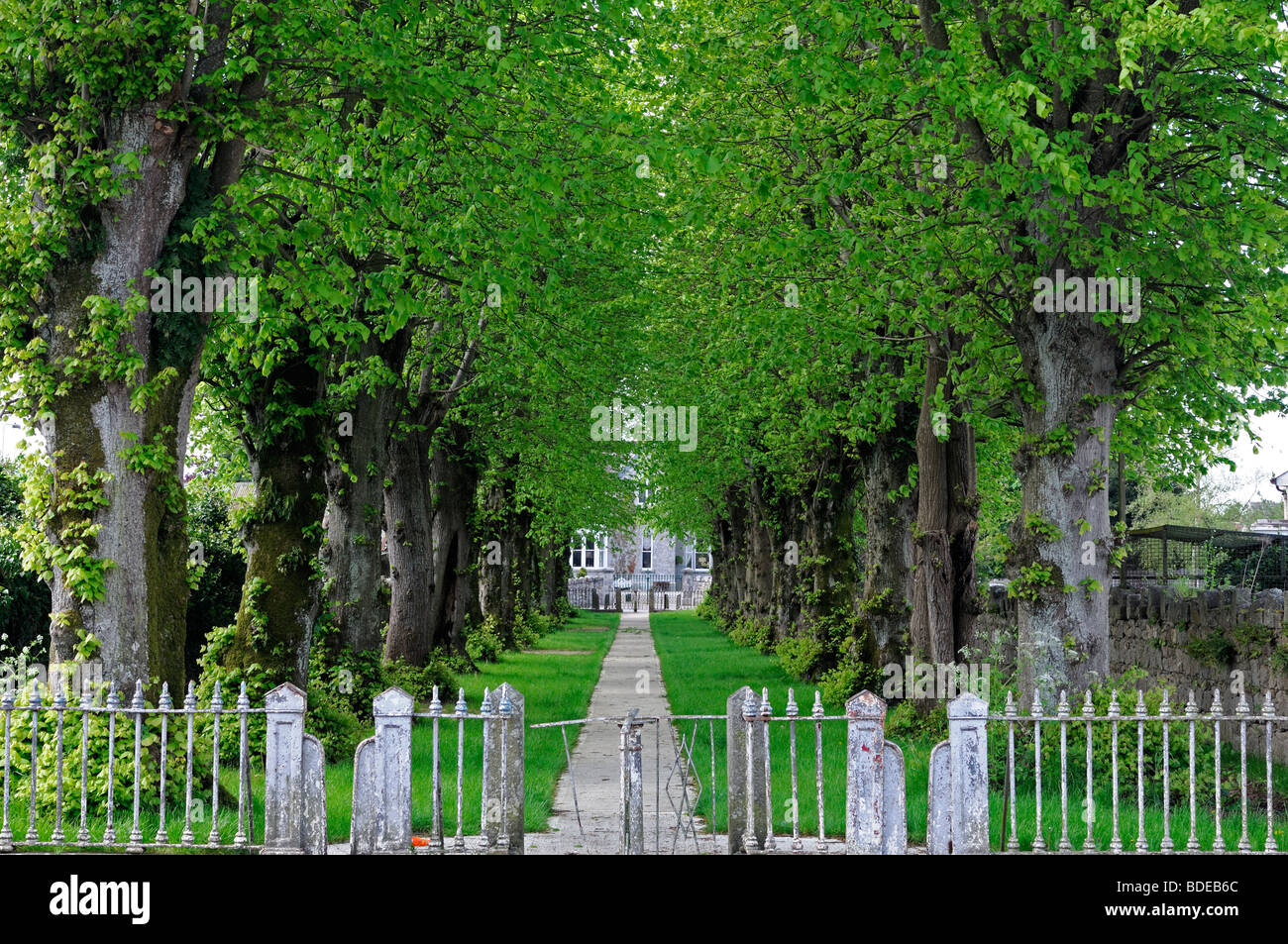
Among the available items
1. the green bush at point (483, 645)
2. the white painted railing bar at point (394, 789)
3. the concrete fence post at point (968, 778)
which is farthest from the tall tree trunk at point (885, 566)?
the white painted railing bar at point (394, 789)

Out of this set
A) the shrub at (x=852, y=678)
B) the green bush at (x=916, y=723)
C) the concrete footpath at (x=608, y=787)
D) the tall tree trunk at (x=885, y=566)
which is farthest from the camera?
the tall tree trunk at (x=885, y=566)

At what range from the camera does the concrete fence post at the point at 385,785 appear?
28.8ft

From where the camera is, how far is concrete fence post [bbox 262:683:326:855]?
8.81m

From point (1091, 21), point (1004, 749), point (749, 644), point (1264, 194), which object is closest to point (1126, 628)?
point (1004, 749)

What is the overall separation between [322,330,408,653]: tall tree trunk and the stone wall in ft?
28.3

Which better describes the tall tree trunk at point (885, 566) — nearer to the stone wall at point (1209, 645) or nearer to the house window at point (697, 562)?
the stone wall at point (1209, 645)

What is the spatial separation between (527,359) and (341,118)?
228 inches

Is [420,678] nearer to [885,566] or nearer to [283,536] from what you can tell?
[283,536]

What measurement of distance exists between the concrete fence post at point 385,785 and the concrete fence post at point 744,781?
99.0 inches

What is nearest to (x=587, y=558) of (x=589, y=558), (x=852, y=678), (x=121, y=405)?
(x=589, y=558)

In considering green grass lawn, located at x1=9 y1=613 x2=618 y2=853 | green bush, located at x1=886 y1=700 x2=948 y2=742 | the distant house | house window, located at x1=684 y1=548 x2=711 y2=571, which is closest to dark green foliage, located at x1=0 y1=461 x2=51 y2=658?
green grass lawn, located at x1=9 y1=613 x2=618 y2=853

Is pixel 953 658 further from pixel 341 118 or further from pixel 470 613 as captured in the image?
pixel 470 613

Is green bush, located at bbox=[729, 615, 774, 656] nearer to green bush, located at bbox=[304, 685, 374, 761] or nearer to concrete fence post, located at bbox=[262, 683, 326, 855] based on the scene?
green bush, located at bbox=[304, 685, 374, 761]

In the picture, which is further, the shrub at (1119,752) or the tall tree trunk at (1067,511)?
the tall tree trunk at (1067,511)
